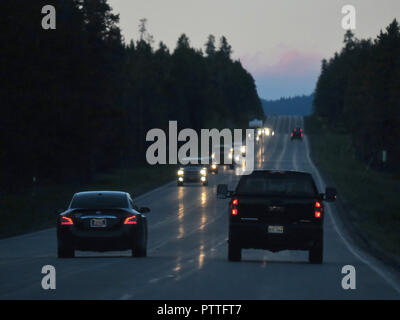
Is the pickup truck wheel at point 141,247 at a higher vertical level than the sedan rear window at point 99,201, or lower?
lower

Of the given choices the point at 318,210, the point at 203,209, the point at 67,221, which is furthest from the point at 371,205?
the point at 67,221

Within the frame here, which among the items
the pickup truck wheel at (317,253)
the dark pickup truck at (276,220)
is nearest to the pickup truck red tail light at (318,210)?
the dark pickup truck at (276,220)

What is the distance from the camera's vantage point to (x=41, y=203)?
51.3 meters

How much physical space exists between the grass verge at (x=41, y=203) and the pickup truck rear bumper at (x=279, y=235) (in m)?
10.1

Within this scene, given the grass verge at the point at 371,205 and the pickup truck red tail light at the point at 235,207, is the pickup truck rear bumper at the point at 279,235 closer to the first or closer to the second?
the pickup truck red tail light at the point at 235,207

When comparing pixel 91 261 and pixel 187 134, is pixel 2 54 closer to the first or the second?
pixel 91 261

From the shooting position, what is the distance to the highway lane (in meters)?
14.3

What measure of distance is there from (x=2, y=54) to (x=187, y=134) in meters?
109

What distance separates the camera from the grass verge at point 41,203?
3925 centimetres

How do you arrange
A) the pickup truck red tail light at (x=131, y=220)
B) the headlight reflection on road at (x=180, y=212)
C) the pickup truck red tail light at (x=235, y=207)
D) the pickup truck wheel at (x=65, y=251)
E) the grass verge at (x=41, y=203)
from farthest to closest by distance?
the grass verge at (x=41, y=203)
the headlight reflection on road at (x=180, y=212)
the pickup truck wheel at (x=65, y=251)
the pickup truck red tail light at (x=131, y=220)
the pickup truck red tail light at (x=235, y=207)

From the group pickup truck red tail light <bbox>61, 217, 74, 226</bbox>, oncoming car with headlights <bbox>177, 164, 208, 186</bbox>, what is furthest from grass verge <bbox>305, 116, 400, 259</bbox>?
oncoming car with headlights <bbox>177, 164, 208, 186</bbox>

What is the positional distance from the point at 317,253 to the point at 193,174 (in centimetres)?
5028
